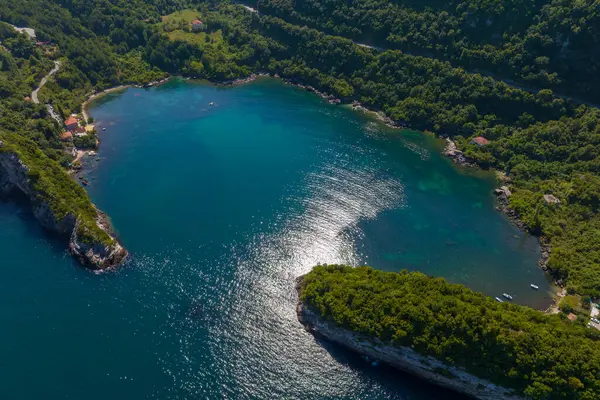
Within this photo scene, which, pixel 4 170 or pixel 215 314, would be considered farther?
pixel 4 170

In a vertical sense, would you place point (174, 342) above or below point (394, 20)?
below

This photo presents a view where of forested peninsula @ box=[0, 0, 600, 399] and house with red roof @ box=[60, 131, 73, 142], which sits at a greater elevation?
forested peninsula @ box=[0, 0, 600, 399]

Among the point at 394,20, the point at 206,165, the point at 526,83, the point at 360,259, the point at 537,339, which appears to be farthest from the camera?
the point at 394,20

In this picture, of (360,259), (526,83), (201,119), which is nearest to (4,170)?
(201,119)

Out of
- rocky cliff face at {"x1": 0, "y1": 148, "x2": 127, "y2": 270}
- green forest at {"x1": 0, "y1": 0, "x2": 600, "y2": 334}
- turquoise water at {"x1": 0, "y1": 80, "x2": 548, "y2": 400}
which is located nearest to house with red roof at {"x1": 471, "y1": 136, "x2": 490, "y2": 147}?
green forest at {"x1": 0, "y1": 0, "x2": 600, "y2": 334}

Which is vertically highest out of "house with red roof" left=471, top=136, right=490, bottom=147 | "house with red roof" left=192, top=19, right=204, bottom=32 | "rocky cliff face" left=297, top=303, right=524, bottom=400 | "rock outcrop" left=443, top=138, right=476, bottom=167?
"house with red roof" left=471, top=136, right=490, bottom=147

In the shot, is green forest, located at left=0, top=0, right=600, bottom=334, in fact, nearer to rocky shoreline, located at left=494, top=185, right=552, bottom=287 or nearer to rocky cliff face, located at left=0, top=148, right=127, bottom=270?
rocky shoreline, located at left=494, top=185, right=552, bottom=287

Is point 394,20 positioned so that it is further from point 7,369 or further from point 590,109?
point 7,369

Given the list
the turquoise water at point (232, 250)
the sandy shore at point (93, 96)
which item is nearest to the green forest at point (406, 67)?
the sandy shore at point (93, 96)

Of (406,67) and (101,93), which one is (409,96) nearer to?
(406,67)
